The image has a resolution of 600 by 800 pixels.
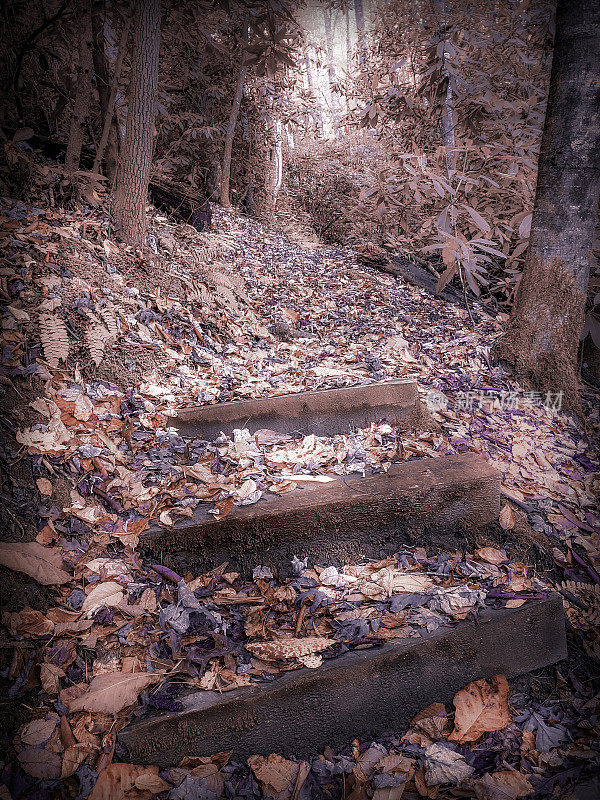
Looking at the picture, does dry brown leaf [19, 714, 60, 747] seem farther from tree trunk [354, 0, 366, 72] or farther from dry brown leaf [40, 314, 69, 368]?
tree trunk [354, 0, 366, 72]

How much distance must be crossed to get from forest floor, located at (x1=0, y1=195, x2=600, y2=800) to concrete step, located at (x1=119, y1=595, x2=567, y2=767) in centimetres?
5

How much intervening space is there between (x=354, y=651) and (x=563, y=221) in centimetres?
308

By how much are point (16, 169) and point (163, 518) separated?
3.88 meters

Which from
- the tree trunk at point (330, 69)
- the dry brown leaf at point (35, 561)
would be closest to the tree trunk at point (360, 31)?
the tree trunk at point (330, 69)

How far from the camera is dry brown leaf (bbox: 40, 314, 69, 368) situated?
97.1 inches

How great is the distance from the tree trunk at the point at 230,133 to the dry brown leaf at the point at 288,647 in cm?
937

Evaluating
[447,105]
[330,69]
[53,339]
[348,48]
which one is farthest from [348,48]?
[53,339]

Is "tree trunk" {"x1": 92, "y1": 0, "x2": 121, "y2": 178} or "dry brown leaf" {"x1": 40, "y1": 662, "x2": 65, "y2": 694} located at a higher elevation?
"tree trunk" {"x1": 92, "y1": 0, "x2": 121, "y2": 178}

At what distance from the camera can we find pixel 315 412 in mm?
2838

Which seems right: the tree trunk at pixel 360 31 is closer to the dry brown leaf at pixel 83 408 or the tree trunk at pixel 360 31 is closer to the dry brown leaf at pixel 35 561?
the dry brown leaf at pixel 83 408

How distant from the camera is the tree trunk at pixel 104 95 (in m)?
4.69

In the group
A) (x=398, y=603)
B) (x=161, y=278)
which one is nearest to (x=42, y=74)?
(x=161, y=278)

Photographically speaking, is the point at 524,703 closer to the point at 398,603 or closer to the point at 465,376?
the point at 398,603

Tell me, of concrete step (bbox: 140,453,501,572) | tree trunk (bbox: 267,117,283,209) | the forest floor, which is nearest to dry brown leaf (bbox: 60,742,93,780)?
the forest floor
